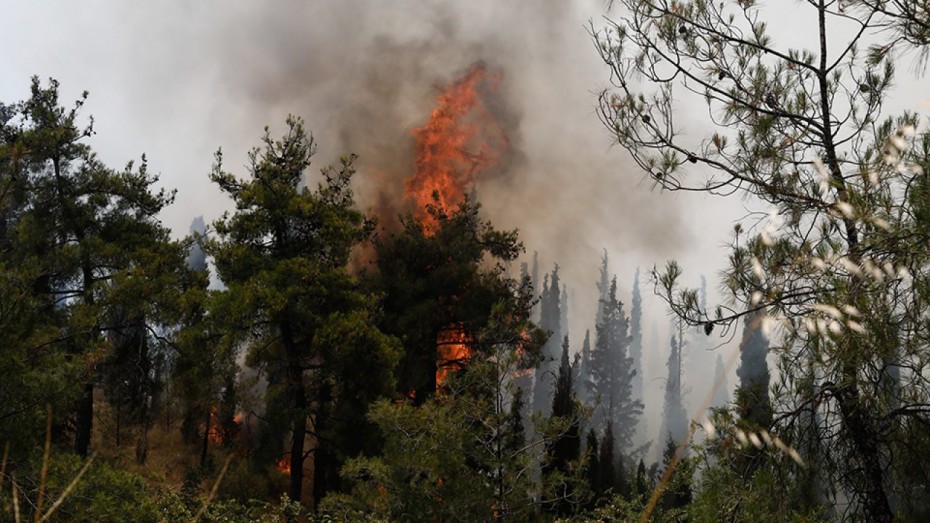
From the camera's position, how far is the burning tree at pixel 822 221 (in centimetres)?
417

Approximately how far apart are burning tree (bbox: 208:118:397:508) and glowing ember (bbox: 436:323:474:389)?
4.66 m

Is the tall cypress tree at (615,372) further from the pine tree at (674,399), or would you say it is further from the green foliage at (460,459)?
the green foliage at (460,459)

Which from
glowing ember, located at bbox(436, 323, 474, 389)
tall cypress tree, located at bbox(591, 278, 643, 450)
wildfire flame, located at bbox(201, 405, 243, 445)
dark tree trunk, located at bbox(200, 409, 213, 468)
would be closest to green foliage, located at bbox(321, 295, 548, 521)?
glowing ember, located at bbox(436, 323, 474, 389)

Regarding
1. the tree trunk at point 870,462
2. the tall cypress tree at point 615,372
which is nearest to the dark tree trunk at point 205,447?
the tree trunk at point 870,462

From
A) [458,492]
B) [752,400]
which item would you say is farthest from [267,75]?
[752,400]

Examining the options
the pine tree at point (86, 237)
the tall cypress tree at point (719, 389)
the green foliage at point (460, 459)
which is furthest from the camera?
the tall cypress tree at point (719, 389)

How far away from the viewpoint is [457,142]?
87.7 feet

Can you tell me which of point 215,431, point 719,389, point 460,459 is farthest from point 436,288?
point 719,389

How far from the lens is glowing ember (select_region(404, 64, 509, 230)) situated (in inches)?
1025

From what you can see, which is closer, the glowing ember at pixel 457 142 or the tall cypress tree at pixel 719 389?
the glowing ember at pixel 457 142

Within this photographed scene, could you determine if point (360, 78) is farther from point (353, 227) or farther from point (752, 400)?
point (752, 400)

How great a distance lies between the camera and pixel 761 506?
522 cm

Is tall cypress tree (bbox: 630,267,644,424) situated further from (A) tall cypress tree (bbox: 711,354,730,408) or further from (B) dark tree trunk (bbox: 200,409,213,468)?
(B) dark tree trunk (bbox: 200,409,213,468)

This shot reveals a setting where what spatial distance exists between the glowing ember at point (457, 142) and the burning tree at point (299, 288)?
10.7m
